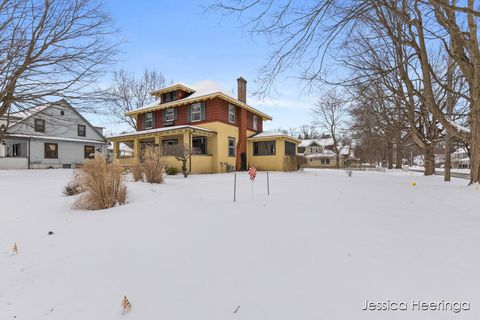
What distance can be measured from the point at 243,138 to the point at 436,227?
16849mm

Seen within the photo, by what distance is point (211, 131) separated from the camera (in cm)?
1692

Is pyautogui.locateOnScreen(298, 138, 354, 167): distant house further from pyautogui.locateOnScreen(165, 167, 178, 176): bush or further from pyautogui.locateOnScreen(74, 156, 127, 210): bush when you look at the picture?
pyautogui.locateOnScreen(74, 156, 127, 210): bush

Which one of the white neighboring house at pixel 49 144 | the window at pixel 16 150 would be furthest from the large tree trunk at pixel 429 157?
the window at pixel 16 150

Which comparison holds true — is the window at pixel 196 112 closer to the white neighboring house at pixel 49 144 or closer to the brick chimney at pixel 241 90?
the brick chimney at pixel 241 90

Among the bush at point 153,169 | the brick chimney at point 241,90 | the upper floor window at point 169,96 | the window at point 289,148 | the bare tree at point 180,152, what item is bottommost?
the bush at point 153,169

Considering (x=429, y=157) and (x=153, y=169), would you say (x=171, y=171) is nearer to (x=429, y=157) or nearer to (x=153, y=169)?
(x=153, y=169)

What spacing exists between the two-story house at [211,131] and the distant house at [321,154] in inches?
1078

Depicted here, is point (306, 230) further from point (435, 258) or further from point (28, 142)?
point (28, 142)

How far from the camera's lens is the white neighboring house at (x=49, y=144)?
20.9m

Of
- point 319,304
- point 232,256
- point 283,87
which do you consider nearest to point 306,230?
point 232,256

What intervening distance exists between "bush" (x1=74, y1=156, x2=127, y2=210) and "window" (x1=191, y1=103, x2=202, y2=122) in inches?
531

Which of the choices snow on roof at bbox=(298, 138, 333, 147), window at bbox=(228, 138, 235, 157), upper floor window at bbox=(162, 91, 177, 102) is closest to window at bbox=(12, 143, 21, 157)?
upper floor window at bbox=(162, 91, 177, 102)

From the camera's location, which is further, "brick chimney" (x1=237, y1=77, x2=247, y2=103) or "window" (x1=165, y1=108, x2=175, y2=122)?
"brick chimney" (x1=237, y1=77, x2=247, y2=103)

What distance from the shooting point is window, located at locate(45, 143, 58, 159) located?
23.6 m
